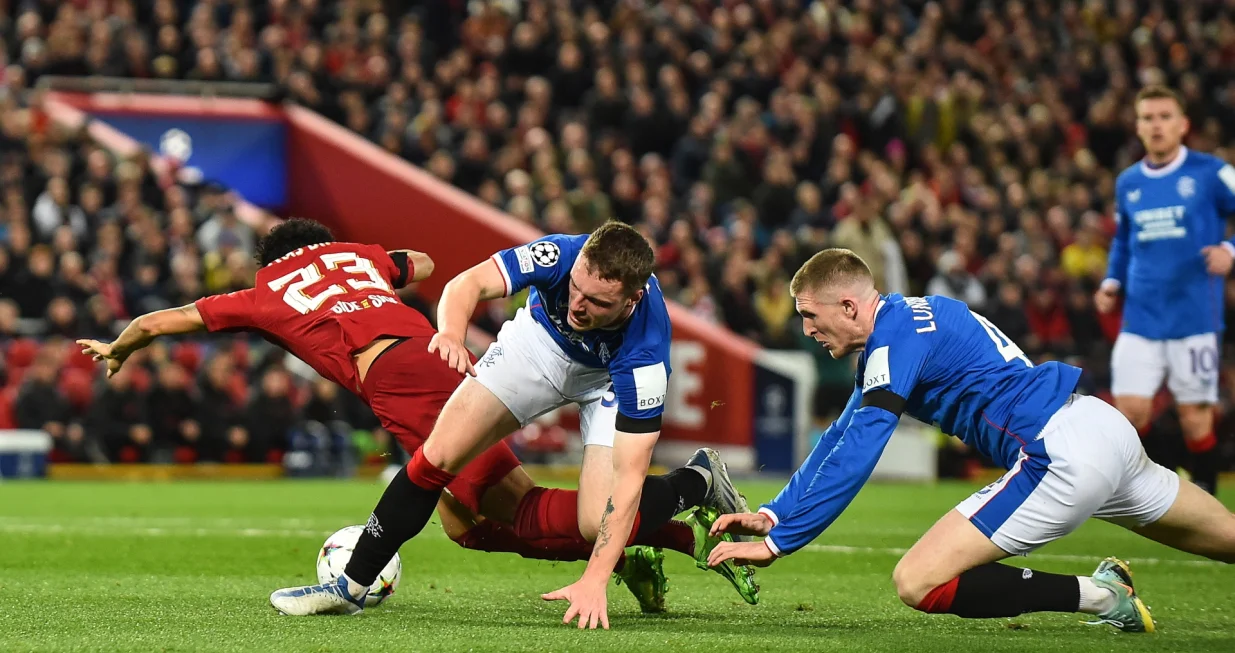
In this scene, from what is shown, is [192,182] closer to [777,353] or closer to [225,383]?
[225,383]

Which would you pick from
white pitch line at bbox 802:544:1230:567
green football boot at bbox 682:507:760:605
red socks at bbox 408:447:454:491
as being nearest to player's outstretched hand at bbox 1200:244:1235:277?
white pitch line at bbox 802:544:1230:567

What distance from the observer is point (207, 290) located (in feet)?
51.6

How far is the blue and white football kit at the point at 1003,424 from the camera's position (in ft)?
18.1

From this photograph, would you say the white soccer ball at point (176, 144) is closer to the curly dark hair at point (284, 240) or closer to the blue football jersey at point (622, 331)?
the curly dark hair at point (284, 240)

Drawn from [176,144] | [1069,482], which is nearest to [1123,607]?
[1069,482]

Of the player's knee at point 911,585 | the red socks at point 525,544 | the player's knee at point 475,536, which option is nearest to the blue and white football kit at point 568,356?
the red socks at point 525,544

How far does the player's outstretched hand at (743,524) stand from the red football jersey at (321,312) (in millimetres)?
1941

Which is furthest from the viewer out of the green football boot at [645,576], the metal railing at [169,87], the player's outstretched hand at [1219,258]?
the metal railing at [169,87]

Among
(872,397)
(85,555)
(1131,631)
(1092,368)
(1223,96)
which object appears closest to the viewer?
(872,397)

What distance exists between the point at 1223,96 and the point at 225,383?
49.5ft

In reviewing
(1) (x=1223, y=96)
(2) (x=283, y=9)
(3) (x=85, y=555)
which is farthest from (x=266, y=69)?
(1) (x=1223, y=96)

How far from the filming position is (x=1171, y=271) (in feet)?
30.7

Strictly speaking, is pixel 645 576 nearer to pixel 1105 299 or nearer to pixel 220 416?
pixel 1105 299

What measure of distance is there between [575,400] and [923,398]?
168 cm
